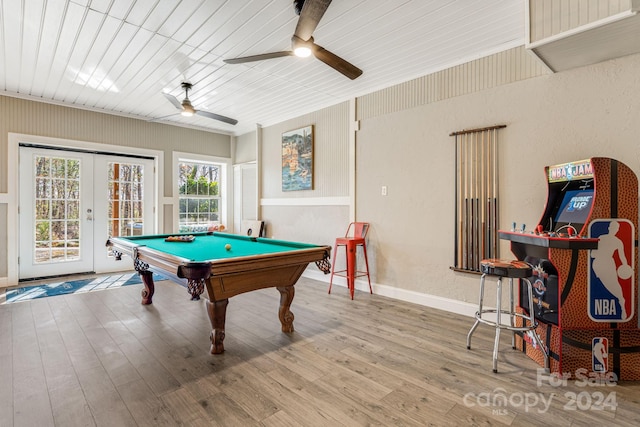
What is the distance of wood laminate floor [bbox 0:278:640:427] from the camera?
1724 mm

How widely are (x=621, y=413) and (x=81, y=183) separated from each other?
6.64m

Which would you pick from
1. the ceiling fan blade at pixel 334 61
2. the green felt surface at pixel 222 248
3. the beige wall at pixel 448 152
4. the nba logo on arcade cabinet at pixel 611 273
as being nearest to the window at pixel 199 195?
the green felt surface at pixel 222 248

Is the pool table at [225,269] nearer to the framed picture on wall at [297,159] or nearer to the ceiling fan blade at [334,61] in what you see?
the ceiling fan blade at [334,61]

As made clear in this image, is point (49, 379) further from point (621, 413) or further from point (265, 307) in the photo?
point (621, 413)

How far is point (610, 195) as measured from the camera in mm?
2090

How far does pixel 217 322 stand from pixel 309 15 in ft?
7.49

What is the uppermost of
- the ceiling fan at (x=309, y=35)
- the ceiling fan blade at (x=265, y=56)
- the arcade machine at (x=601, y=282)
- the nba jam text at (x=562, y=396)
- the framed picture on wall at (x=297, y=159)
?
the ceiling fan blade at (x=265, y=56)

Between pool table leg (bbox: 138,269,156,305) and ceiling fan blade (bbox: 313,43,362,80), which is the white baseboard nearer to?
pool table leg (bbox: 138,269,156,305)

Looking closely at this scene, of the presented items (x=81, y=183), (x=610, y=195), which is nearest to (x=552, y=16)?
(x=610, y=195)

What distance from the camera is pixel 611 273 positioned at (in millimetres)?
2107

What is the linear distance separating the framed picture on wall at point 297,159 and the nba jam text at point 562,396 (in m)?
3.75

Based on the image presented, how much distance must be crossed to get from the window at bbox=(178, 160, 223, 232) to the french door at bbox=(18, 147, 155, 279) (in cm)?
67

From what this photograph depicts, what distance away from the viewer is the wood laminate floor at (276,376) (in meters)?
1.72

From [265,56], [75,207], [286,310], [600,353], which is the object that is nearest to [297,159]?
[265,56]
